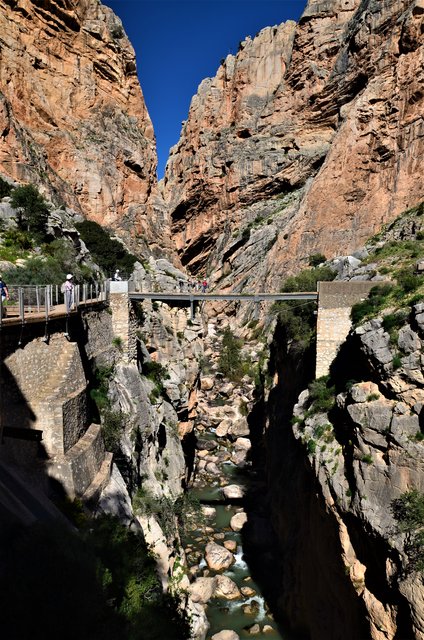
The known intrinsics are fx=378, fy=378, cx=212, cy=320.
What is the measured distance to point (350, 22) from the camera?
43.3 meters

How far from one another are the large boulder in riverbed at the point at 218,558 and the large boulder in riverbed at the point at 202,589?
44.1 inches

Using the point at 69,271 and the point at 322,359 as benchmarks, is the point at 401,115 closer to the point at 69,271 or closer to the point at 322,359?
the point at 322,359

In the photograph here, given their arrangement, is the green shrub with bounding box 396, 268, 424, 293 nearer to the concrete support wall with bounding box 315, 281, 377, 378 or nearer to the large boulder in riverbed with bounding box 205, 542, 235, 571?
the concrete support wall with bounding box 315, 281, 377, 378

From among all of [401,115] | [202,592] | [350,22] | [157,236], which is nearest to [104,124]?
[157,236]

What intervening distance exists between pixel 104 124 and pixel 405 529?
3853 cm

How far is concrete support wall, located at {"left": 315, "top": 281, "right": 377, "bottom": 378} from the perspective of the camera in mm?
16906

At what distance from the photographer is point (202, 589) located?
55.1ft

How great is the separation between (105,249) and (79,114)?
601 inches

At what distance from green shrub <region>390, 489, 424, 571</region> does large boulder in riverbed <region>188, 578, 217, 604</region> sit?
10.7 meters

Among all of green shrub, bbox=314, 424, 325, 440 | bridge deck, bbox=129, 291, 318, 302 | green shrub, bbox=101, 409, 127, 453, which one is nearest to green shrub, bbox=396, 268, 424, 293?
bridge deck, bbox=129, 291, 318, 302

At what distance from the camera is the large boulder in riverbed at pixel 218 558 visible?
18.5 m

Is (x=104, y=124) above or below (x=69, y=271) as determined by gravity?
above

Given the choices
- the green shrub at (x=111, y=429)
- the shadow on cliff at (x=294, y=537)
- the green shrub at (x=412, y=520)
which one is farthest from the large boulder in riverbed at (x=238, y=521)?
the green shrub at (x=412, y=520)

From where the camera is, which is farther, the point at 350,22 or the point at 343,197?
the point at 350,22
